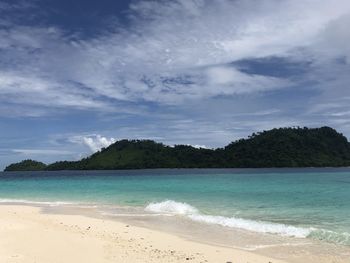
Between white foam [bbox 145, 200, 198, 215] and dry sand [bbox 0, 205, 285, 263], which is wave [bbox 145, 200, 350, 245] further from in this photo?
dry sand [bbox 0, 205, 285, 263]

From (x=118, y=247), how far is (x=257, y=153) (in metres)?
160

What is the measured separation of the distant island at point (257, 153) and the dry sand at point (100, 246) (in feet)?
478

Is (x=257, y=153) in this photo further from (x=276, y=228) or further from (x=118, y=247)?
(x=118, y=247)

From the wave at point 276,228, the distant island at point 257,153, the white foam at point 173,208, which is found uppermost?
the distant island at point 257,153

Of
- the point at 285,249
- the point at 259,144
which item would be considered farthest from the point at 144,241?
the point at 259,144

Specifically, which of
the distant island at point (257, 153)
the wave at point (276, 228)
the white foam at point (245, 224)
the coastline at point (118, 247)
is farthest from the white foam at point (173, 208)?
the distant island at point (257, 153)

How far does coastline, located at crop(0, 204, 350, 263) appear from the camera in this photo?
11.1 meters

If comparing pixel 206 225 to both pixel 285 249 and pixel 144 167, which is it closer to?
pixel 285 249

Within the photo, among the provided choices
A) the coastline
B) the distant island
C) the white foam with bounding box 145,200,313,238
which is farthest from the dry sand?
the distant island

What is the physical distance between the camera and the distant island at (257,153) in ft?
525

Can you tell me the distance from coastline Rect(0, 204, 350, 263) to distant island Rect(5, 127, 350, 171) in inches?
5724

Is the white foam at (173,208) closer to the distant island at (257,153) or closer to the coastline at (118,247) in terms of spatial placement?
the coastline at (118,247)

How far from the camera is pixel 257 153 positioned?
169 m

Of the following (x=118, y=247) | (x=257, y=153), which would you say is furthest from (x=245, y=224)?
(x=257, y=153)
